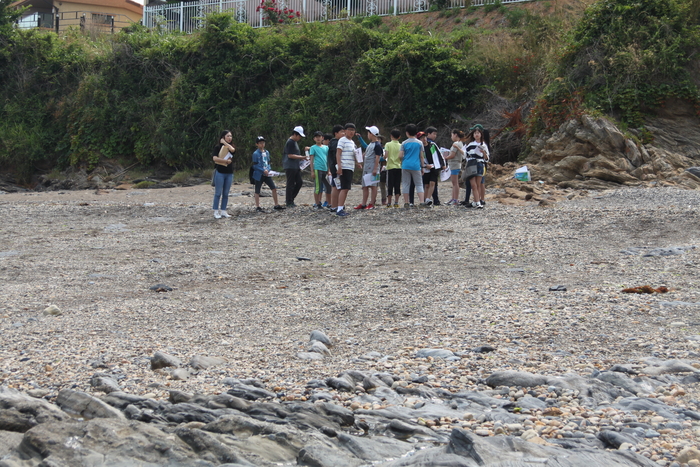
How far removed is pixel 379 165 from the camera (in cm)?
1211

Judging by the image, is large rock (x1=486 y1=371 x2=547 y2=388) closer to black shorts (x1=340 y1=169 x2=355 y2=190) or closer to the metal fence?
black shorts (x1=340 y1=169 x2=355 y2=190)

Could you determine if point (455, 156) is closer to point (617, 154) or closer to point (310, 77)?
point (617, 154)

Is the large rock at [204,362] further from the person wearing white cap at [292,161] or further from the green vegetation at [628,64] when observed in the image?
the green vegetation at [628,64]

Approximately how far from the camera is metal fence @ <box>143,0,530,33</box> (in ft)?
84.2

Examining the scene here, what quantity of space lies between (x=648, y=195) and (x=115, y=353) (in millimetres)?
10488

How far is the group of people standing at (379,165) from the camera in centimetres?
1164

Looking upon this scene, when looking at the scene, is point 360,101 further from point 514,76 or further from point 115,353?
point 115,353

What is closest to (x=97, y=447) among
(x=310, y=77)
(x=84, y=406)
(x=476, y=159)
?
(x=84, y=406)

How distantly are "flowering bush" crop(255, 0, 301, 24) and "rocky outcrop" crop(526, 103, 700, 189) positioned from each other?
540 inches

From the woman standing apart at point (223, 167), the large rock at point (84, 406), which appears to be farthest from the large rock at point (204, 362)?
the woman standing apart at point (223, 167)

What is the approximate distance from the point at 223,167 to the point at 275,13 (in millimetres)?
16642

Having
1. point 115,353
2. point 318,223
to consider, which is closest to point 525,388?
point 115,353

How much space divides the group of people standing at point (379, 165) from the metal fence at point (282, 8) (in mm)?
12719

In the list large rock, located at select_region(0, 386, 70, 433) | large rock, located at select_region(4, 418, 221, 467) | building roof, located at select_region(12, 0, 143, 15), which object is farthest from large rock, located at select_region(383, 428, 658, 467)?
building roof, located at select_region(12, 0, 143, 15)
